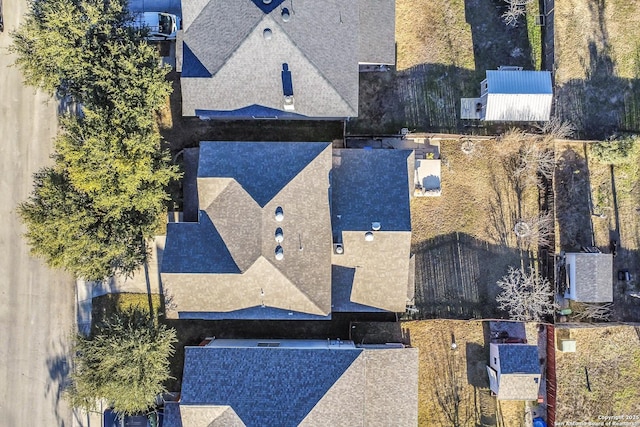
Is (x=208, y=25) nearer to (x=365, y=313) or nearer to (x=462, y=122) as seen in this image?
(x=462, y=122)

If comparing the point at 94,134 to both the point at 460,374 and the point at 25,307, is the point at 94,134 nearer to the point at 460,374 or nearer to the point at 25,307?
the point at 25,307

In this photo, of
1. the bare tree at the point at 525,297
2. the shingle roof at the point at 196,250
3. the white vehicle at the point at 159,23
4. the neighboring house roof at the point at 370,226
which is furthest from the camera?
the white vehicle at the point at 159,23

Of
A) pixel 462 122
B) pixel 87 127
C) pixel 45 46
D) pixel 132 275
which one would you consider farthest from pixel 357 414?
pixel 45 46

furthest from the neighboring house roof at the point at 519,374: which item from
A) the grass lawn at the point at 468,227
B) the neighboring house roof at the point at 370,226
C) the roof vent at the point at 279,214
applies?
the roof vent at the point at 279,214

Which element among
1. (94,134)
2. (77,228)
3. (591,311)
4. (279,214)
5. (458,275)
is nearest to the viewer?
(94,134)

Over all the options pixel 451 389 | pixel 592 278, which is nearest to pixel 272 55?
pixel 592 278

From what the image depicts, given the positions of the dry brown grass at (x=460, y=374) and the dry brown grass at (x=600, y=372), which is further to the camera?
the dry brown grass at (x=460, y=374)

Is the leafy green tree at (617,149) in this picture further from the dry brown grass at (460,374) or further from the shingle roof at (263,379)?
the shingle roof at (263,379)
